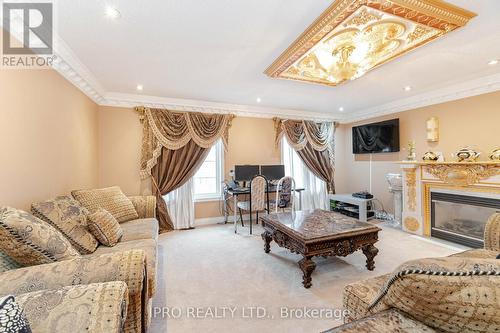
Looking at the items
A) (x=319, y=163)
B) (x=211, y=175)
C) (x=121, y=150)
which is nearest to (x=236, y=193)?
(x=211, y=175)

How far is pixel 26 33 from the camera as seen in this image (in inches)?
72.8

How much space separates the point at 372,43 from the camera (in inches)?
90.0

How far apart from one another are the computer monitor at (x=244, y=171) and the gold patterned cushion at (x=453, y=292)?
147 inches

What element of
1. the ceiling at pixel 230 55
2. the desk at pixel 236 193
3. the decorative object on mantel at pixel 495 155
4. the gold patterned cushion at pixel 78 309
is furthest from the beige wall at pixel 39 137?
the decorative object on mantel at pixel 495 155

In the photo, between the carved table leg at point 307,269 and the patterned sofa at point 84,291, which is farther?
the carved table leg at point 307,269

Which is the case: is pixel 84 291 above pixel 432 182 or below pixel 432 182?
below

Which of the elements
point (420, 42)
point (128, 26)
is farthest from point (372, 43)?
point (128, 26)

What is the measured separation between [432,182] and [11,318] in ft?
15.4

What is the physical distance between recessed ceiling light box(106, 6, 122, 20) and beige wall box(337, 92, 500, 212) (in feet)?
15.6

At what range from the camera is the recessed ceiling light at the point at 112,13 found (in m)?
1.69

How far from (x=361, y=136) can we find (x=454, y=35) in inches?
118

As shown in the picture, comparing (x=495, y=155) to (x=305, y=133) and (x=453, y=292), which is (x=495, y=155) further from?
(x=453, y=292)

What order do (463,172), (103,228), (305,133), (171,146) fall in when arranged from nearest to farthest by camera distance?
(103,228) → (463,172) → (171,146) → (305,133)

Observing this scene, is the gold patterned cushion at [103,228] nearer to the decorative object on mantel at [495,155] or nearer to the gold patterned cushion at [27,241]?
the gold patterned cushion at [27,241]
